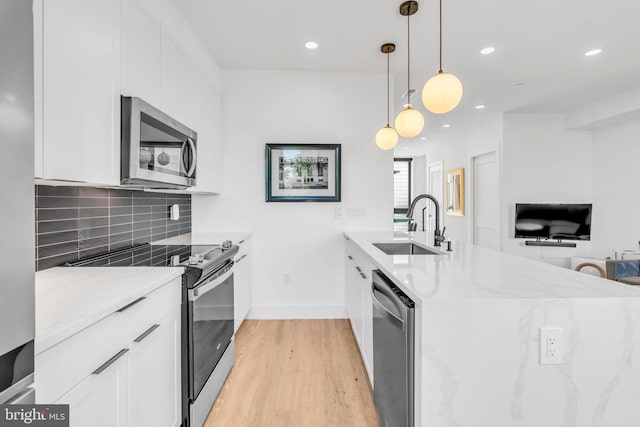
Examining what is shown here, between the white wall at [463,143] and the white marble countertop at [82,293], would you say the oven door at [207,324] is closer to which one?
the white marble countertop at [82,293]

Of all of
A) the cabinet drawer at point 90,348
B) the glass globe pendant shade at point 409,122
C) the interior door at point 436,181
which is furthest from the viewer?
the interior door at point 436,181

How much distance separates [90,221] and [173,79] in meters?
Answer: 1.06

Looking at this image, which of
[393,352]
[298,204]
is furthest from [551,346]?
[298,204]

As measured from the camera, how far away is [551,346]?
1.04m

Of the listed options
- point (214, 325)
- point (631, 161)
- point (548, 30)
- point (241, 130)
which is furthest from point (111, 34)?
point (631, 161)

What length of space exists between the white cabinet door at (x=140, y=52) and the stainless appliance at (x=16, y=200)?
1.14 meters

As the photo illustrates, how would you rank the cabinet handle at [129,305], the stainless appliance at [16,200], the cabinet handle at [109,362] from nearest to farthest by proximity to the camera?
the stainless appliance at [16,200]
the cabinet handle at [109,362]
the cabinet handle at [129,305]

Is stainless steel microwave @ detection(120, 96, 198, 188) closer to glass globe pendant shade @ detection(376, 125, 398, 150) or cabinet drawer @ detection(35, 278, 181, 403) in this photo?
cabinet drawer @ detection(35, 278, 181, 403)

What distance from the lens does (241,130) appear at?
130 inches

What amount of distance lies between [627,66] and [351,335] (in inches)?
154

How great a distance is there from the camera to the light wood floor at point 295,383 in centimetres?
178

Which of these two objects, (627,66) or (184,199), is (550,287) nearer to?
(184,199)

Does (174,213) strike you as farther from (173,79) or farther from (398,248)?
(398,248)

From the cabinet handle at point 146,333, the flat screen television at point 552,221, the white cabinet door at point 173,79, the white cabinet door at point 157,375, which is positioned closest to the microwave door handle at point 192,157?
the white cabinet door at point 173,79
